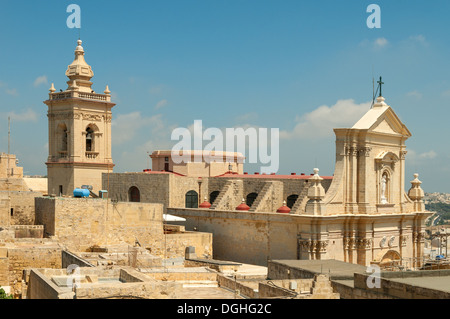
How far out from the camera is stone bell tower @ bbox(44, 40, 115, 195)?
41.9 m

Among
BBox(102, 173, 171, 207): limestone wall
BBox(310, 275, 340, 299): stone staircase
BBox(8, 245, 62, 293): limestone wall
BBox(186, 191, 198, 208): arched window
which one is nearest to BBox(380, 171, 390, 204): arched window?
BBox(186, 191, 198, 208): arched window

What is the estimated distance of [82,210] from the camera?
29016 millimetres

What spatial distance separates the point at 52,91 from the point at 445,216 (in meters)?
153

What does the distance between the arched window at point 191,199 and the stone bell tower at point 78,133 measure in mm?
7162

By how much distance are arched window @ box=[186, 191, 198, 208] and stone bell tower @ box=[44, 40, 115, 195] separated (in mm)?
7162

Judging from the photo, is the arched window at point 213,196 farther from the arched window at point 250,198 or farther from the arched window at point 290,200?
the arched window at point 290,200

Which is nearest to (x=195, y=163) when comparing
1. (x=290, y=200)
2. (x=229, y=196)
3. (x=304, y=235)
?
(x=229, y=196)

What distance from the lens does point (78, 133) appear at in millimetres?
41906

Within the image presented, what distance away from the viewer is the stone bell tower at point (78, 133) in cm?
4191

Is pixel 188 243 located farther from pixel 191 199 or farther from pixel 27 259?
pixel 27 259

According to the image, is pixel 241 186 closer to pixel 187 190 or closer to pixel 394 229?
pixel 187 190

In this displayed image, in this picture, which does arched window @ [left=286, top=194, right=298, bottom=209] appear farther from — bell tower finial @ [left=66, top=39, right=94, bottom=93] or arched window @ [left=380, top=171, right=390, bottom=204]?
bell tower finial @ [left=66, top=39, right=94, bottom=93]

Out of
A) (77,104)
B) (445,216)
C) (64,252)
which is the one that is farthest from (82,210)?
(445,216)
